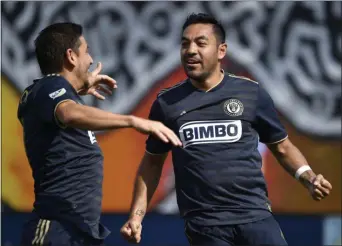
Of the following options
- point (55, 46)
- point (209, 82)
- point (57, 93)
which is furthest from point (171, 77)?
point (57, 93)

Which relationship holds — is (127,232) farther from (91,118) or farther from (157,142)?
(91,118)

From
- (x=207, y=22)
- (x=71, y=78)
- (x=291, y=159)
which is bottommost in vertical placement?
(x=291, y=159)

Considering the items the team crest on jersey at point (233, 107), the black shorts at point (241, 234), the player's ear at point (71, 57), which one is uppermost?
the player's ear at point (71, 57)

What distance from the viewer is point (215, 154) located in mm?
5559

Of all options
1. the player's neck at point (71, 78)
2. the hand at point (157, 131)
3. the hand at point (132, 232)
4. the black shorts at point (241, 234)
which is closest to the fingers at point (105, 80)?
the player's neck at point (71, 78)

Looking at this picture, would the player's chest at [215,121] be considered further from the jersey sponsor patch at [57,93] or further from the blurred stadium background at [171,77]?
the blurred stadium background at [171,77]

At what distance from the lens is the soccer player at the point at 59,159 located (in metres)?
5.43

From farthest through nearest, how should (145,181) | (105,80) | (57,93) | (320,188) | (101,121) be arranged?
(105,80) < (145,181) < (320,188) < (57,93) < (101,121)

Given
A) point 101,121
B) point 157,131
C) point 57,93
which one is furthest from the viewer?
point 57,93

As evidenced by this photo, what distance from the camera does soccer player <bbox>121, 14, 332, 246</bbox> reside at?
5512mm

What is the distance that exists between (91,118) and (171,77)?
13.3 ft

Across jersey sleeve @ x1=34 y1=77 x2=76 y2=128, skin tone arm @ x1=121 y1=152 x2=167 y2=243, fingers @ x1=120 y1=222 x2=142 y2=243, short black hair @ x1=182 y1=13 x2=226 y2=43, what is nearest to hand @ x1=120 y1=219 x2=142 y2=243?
fingers @ x1=120 y1=222 x2=142 y2=243

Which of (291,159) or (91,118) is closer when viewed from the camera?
(91,118)

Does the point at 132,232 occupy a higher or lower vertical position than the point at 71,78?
lower
